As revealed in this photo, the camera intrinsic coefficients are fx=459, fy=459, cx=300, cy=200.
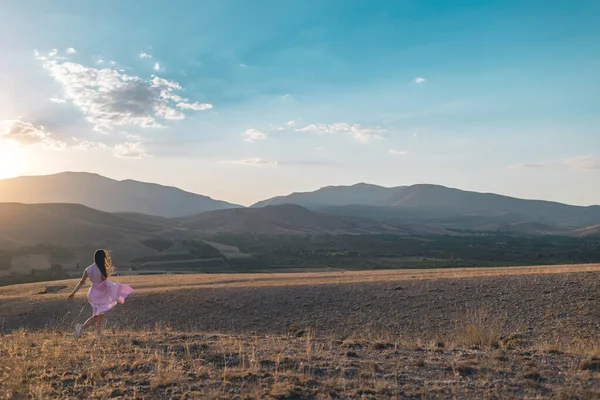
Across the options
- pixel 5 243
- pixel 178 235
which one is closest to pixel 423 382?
pixel 5 243

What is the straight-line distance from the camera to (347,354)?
9.68 metres

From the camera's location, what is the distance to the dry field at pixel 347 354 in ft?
23.3

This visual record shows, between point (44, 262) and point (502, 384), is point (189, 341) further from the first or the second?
point (44, 262)

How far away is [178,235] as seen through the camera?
124 meters

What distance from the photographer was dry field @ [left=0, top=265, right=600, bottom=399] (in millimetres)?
7094

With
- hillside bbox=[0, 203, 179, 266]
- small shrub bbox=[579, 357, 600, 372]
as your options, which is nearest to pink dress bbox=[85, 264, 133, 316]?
small shrub bbox=[579, 357, 600, 372]

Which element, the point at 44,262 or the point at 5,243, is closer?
the point at 44,262

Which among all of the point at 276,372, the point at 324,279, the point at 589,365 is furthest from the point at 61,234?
the point at 589,365

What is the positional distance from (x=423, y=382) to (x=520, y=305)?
12.9m

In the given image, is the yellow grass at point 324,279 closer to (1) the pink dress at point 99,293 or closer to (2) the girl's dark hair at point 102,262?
(1) the pink dress at point 99,293

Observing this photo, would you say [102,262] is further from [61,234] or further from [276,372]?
[61,234]

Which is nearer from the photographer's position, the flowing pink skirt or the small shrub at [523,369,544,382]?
the small shrub at [523,369,544,382]

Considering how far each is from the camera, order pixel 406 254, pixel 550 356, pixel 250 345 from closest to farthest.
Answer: pixel 550 356
pixel 250 345
pixel 406 254

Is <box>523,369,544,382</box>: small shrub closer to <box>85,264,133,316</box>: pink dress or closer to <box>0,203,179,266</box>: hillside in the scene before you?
<box>85,264,133,316</box>: pink dress
